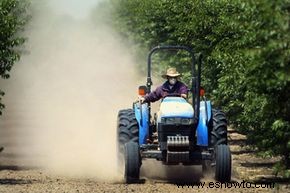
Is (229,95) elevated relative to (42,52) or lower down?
lower down

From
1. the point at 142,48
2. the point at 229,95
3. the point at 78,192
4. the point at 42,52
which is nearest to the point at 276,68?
the point at 78,192

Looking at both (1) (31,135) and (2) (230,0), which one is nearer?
(2) (230,0)

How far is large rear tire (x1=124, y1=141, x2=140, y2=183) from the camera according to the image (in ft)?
46.6

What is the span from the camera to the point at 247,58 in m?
13.5

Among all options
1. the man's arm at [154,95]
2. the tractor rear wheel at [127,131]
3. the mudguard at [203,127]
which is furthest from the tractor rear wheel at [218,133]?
the tractor rear wheel at [127,131]

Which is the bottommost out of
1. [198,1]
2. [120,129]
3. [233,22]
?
[120,129]

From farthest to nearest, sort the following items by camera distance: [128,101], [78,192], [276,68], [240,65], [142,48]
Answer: [142,48] < [128,101] < [240,65] < [78,192] < [276,68]

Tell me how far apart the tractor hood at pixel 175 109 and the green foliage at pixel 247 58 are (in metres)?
1.02

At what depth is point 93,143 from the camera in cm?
2077

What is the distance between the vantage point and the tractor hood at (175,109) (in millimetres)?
14086

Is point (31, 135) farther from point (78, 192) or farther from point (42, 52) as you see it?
point (42, 52)

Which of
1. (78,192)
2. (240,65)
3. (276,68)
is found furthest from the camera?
(240,65)

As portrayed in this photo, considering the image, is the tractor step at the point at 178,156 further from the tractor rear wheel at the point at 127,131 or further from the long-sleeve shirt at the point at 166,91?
the long-sleeve shirt at the point at 166,91

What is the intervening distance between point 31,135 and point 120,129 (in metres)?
8.82
